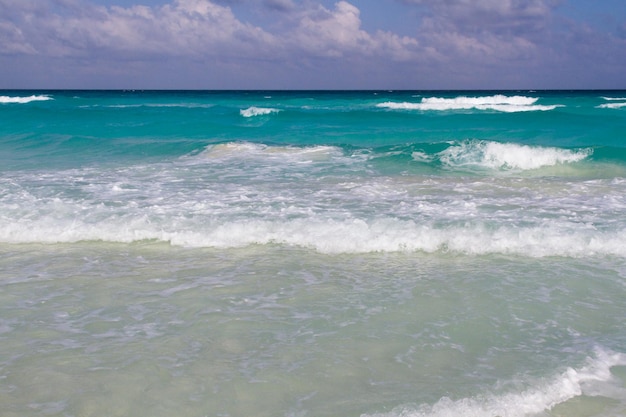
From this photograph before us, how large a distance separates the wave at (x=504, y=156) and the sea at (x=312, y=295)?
2.24 m

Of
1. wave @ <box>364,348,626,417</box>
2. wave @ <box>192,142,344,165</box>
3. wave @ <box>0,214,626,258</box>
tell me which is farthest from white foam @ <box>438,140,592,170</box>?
wave @ <box>364,348,626,417</box>

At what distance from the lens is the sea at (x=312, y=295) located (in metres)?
4.16

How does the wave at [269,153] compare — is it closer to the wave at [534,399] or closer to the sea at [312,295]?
the sea at [312,295]

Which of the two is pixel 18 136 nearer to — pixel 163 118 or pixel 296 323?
pixel 163 118

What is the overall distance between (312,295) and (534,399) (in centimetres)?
257

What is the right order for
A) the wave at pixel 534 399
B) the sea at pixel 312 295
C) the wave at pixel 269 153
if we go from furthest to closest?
the wave at pixel 269 153, the sea at pixel 312 295, the wave at pixel 534 399

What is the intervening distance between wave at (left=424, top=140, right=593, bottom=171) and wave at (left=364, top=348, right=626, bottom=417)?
39.4 ft

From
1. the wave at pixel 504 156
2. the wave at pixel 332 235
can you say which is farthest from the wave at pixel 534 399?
the wave at pixel 504 156

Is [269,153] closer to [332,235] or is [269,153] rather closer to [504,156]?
A: [504,156]

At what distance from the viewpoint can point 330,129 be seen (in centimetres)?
2922

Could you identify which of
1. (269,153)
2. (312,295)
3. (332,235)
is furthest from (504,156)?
(312,295)

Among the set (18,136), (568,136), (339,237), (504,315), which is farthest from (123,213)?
(568,136)

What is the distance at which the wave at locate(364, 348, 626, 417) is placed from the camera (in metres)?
3.87

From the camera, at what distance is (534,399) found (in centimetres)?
402
